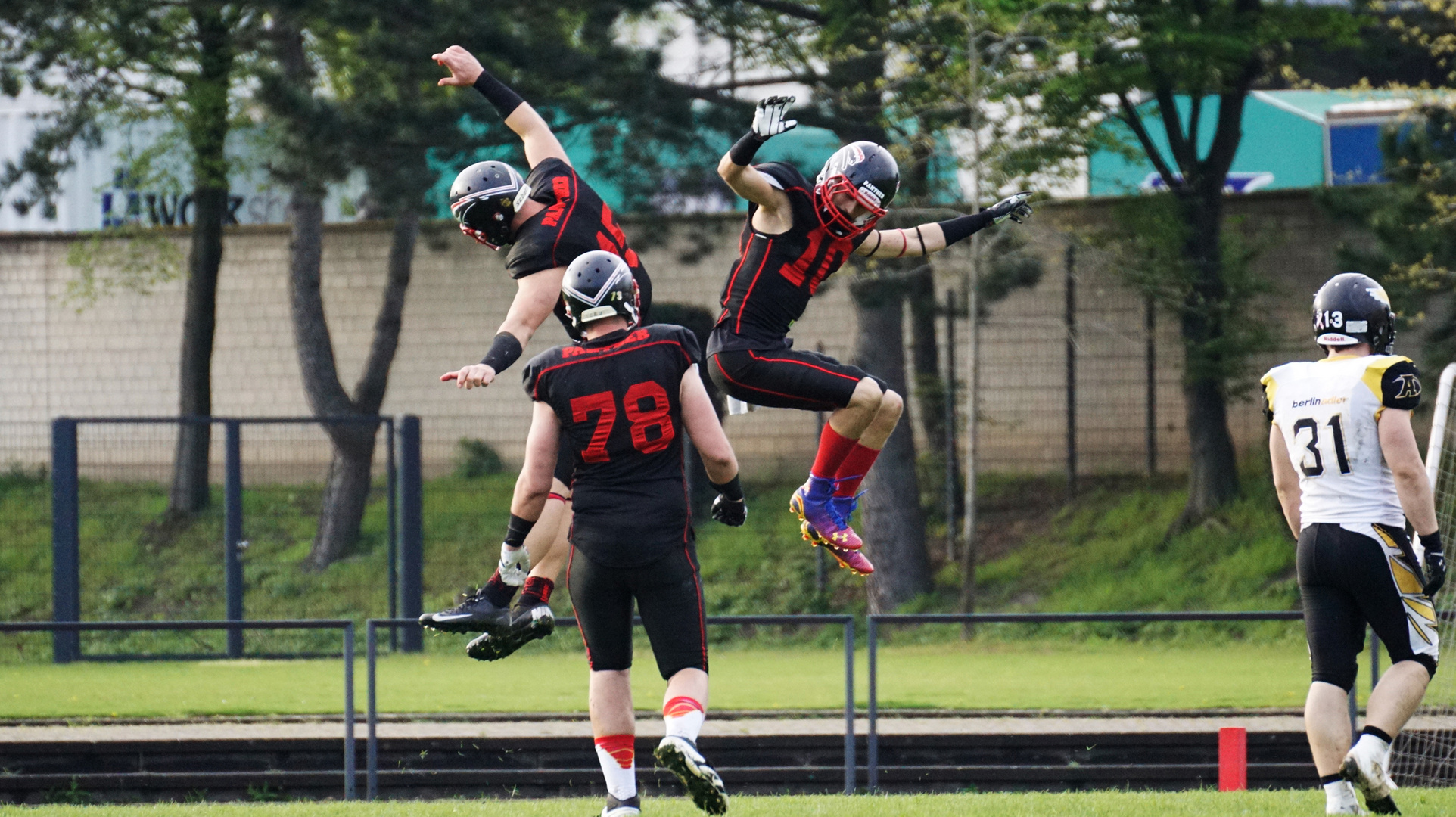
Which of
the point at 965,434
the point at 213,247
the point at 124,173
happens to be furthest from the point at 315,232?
the point at 965,434

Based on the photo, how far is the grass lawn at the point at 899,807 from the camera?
275 inches

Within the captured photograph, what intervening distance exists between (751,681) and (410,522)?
14.9 ft

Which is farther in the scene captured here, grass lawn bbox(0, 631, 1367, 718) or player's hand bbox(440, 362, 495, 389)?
grass lawn bbox(0, 631, 1367, 718)

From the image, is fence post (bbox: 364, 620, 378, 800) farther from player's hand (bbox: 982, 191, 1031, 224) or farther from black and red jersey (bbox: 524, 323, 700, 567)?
player's hand (bbox: 982, 191, 1031, 224)

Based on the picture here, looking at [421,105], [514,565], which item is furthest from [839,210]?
[421,105]

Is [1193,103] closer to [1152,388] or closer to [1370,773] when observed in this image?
[1152,388]

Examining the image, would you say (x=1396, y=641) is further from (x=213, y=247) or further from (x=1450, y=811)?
(x=213, y=247)

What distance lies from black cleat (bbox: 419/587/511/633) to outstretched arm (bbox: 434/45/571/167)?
2.11 metres

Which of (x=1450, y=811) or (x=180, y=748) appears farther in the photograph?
(x=180, y=748)

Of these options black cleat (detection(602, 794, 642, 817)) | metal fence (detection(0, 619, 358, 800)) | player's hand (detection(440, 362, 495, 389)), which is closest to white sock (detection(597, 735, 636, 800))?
black cleat (detection(602, 794, 642, 817))

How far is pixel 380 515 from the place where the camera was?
675 inches

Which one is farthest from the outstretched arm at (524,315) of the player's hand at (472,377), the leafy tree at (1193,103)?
the leafy tree at (1193,103)

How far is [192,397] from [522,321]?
610 inches

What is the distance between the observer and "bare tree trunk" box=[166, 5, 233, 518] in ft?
66.7
